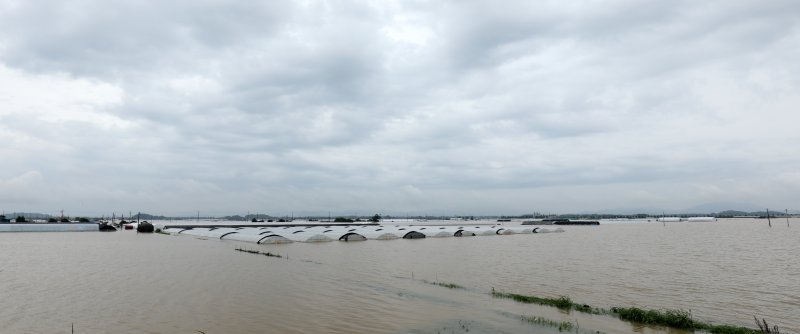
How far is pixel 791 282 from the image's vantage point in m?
19.0

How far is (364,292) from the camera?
16.8m

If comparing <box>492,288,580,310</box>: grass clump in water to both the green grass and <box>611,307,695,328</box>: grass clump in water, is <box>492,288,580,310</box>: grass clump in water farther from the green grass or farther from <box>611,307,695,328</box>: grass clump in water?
<box>611,307,695,328</box>: grass clump in water

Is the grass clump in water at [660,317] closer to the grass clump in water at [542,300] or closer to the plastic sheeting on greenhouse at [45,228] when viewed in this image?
the grass clump in water at [542,300]

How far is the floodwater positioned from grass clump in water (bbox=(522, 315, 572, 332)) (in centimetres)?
28

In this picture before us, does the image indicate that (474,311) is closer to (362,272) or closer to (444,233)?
(362,272)

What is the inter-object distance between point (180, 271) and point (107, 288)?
5.07 meters

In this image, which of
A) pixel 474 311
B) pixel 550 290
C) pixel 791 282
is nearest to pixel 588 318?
pixel 474 311

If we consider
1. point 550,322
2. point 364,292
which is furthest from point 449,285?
point 550,322

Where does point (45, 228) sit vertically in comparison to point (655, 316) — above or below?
above

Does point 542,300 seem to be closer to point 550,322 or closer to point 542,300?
point 542,300

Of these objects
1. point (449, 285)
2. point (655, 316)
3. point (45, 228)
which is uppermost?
point (45, 228)

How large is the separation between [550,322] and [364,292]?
7089mm

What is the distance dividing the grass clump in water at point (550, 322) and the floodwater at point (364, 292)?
0.28 m

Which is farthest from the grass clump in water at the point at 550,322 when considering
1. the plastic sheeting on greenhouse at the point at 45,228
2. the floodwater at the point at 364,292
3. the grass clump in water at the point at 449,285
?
the plastic sheeting on greenhouse at the point at 45,228
